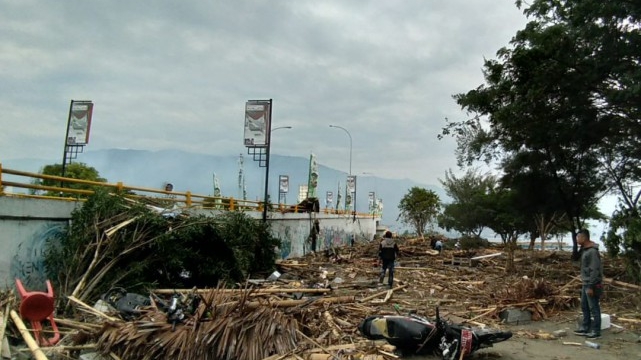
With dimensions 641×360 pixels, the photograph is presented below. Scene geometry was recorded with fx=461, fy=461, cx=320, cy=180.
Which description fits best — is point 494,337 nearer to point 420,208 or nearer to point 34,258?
point 34,258

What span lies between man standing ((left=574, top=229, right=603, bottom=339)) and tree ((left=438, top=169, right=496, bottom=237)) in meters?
40.0

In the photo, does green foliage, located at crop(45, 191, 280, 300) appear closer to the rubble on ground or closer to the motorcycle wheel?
the rubble on ground

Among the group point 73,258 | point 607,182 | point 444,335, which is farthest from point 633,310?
point 607,182

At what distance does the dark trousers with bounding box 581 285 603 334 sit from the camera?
8.66 meters

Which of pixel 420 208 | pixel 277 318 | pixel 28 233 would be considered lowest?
pixel 277 318

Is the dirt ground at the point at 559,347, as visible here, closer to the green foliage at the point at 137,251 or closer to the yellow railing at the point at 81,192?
the green foliage at the point at 137,251

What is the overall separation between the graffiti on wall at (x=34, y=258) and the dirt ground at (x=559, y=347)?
28.3 feet

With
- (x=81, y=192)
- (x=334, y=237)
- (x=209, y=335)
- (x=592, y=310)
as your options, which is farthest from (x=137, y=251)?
(x=334, y=237)

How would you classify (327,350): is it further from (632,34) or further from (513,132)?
(513,132)

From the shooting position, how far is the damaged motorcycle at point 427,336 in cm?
684

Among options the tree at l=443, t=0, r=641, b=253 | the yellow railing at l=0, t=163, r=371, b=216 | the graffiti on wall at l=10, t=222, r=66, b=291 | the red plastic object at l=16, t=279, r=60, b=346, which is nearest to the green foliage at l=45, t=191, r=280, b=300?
the graffiti on wall at l=10, t=222, r=66, b=291

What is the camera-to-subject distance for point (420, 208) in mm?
58688

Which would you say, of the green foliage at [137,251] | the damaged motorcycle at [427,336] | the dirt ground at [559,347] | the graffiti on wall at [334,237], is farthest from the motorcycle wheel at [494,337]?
the graffiti on wall at [334,237]

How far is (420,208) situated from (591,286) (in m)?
50.7
